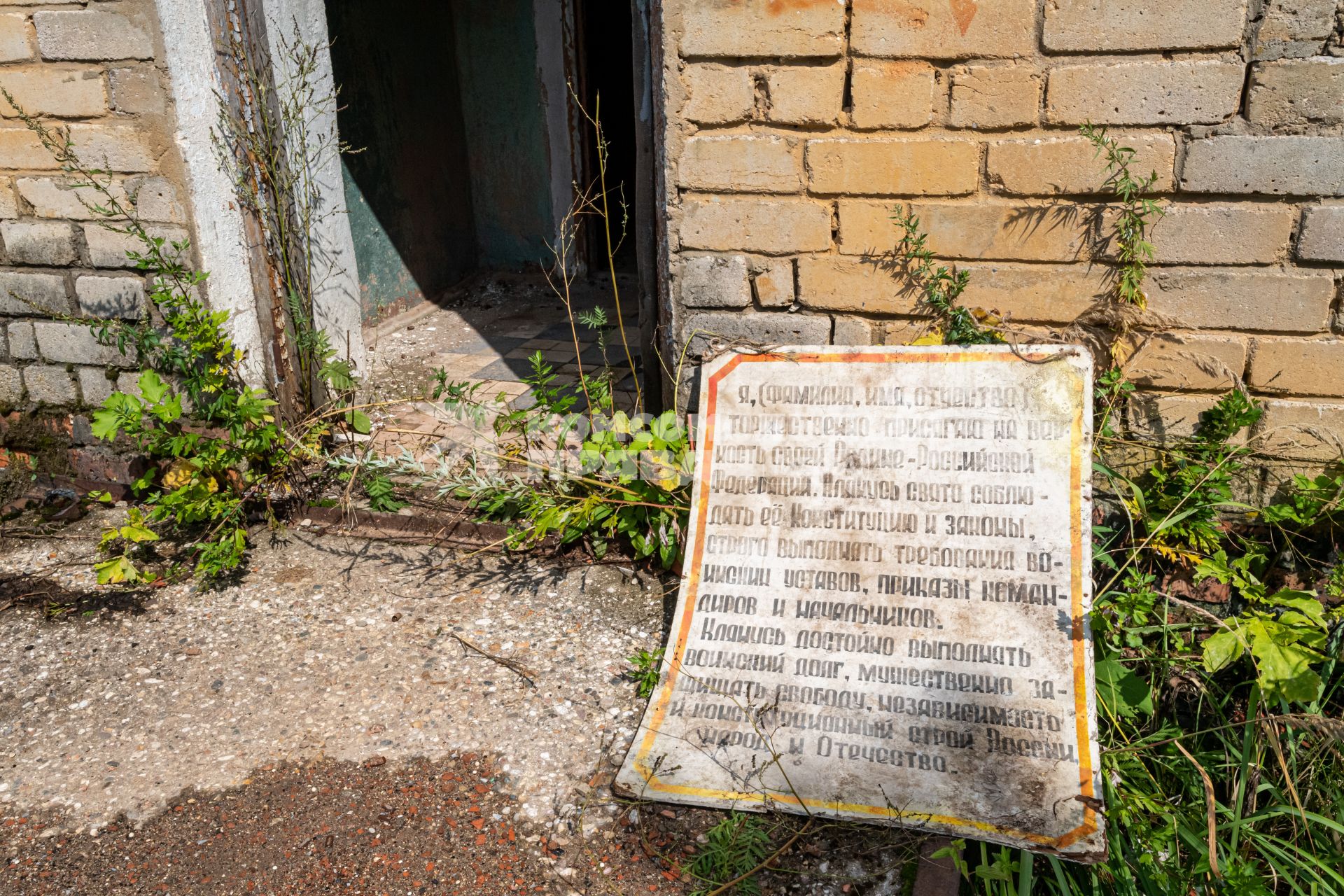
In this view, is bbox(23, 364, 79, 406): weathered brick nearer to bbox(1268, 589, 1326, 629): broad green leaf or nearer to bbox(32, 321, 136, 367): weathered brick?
bbox(32, 321, 136, 367): weathered brick

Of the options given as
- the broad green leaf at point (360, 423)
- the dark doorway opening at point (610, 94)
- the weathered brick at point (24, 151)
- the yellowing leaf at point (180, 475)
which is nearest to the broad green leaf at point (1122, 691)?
the broad green leaf at point (360, 423)

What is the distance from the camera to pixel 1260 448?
2.73m

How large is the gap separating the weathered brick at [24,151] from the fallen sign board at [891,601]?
8.14 feet

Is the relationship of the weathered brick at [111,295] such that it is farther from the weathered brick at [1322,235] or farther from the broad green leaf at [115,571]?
the weathered brick at [1322,235]

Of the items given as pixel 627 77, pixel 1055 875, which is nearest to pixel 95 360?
pixel 1055 875

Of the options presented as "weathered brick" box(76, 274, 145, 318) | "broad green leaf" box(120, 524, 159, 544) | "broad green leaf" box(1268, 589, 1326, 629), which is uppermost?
"weathered brick" box(76, 274, 145, 318)

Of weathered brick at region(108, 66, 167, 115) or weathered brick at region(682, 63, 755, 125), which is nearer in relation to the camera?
weathered brick at region(682, 63, 755, 125)

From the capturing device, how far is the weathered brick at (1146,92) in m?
2.47

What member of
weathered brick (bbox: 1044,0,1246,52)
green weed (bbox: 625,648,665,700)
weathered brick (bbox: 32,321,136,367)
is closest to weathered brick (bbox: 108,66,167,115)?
weathered brick (bbox: 32,321,136,367)

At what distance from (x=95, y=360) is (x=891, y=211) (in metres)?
2.95

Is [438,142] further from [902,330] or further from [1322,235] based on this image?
[1322,235]

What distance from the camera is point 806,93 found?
8.95ft

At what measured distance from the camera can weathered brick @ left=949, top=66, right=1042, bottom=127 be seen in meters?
2.58

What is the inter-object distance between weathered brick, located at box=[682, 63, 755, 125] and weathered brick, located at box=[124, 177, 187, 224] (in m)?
1.83
